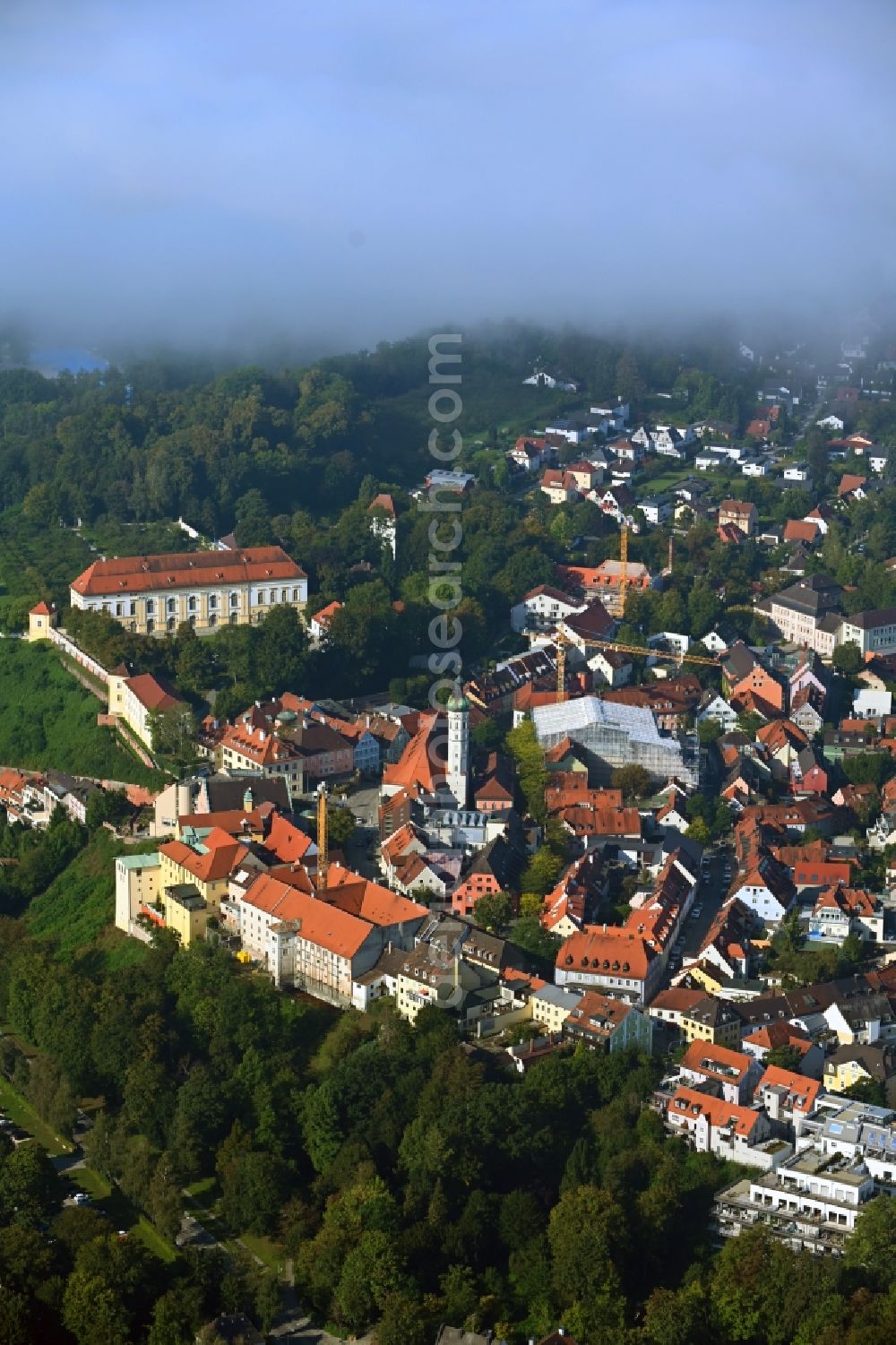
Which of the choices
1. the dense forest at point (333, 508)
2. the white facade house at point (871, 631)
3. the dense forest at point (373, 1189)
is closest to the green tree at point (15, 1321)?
the dense forest at point (373, 1189)

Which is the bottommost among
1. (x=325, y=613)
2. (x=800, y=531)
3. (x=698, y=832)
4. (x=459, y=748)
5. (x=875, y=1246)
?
(x=800, y=531)

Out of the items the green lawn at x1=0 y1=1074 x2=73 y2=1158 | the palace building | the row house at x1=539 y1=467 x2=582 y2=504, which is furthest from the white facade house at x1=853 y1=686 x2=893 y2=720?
the green lawn at x1=0 y1=1074 x2=73 y2=1158

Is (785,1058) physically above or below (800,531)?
above

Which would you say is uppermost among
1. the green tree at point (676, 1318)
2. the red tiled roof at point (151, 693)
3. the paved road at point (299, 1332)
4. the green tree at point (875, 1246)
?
the green tree at point (875, 1246)

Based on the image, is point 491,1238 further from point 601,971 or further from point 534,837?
point 534,837

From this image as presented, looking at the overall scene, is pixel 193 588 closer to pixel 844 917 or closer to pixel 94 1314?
pixel 844 917

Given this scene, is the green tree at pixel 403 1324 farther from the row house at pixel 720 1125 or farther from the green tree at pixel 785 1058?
the green tree at pixel 785 1058

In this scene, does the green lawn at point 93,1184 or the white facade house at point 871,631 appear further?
the white facade house at point 871,631

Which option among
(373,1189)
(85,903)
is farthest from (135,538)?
(373,1189)
